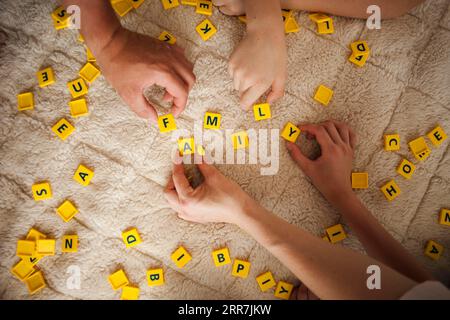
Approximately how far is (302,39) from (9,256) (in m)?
1.27

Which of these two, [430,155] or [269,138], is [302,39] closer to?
[269,138]

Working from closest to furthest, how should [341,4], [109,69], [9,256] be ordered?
[109,69] → [9,256] → [341,4]

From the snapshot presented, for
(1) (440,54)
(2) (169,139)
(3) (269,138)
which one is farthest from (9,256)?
(1) (440,54)

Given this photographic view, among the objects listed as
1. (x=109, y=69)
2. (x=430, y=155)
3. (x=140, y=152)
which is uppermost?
(x=109, y=69)

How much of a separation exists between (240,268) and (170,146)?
0.49 meters

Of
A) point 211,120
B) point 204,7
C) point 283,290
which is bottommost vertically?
point 283,290

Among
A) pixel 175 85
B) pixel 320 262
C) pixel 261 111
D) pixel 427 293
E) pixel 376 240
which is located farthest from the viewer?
pixel 261 111

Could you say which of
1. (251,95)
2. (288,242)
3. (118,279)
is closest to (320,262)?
(288,242)

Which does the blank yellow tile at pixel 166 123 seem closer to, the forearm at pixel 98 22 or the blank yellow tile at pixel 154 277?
the forearm at pixel 98 22

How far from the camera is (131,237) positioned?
1.15 meters

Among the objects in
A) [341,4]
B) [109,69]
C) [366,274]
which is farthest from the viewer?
[341,4]

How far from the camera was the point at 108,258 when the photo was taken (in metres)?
1.15

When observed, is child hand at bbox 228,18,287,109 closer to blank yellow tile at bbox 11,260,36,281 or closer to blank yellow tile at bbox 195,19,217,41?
blank yellow tile at bbox 195,19,217,41

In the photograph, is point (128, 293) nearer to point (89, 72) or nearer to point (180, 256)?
point (180, 256)
